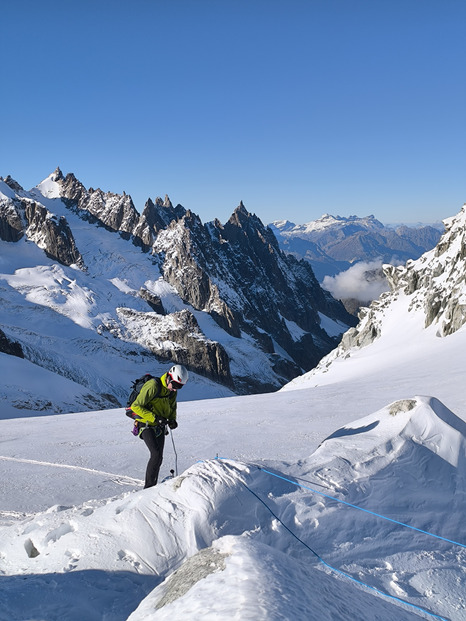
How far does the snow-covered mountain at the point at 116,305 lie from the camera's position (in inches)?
3140

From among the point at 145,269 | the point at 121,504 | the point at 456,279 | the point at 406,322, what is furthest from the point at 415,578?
the point at 145,269

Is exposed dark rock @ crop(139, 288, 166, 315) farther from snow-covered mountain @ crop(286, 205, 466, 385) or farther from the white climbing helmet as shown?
the white climbing helmet

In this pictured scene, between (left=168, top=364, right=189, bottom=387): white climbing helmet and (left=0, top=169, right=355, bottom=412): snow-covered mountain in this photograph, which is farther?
(left=0, top=169, right=355, bottom=412): snow-covered mountain

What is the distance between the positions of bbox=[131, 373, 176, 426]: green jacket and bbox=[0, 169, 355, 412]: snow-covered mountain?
40.2 meters

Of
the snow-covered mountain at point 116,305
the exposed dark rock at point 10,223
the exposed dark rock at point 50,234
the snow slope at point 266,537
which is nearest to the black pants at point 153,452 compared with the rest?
the snow slope at point 266,537

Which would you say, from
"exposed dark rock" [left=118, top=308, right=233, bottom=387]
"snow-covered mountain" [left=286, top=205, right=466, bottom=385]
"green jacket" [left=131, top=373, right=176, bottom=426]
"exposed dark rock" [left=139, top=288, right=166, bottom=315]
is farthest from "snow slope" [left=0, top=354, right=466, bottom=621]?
"exposed dark rock" [left=139, top=288, right=166, bottom=315]

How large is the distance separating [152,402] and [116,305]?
355ft

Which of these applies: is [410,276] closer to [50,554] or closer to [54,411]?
[54,411]

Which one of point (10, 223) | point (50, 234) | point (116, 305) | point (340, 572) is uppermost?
point (10, 223)

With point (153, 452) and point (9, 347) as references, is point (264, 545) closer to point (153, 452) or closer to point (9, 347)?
point (153, 452)

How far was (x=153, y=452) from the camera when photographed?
28.2 ft

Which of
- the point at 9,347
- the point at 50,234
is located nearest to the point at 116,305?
the point at 50,234

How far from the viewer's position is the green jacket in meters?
8.66

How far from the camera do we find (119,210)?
168250 mm
